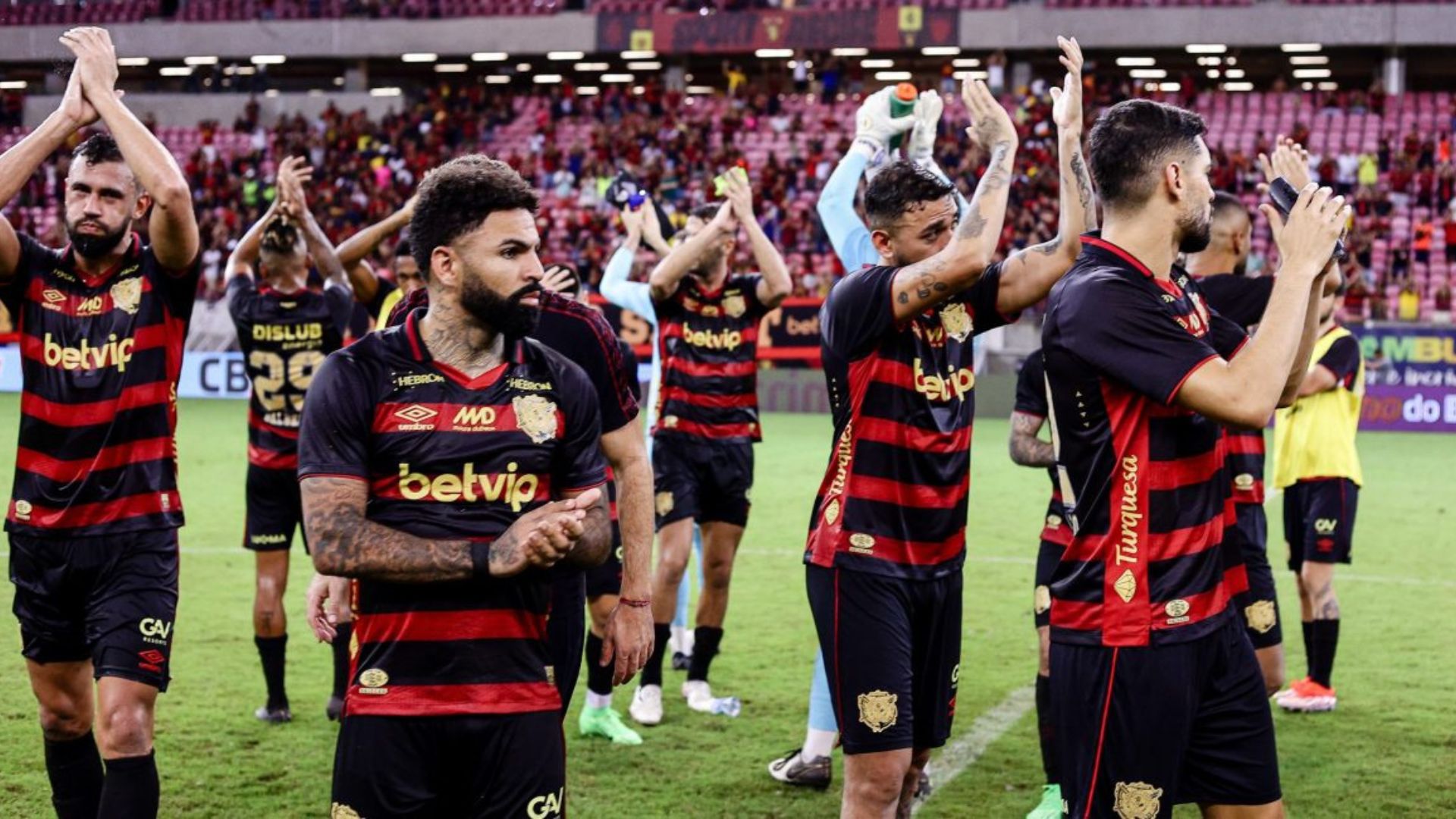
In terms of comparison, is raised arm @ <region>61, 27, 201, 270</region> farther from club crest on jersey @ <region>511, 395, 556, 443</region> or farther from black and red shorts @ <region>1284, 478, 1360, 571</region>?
black and red shorts @ <region>1284, 478, 1360, 571</region>

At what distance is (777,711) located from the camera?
8.26m

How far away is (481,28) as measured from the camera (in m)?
46.3

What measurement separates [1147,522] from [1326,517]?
4928 millimetres

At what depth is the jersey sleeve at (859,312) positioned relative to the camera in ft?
16.7

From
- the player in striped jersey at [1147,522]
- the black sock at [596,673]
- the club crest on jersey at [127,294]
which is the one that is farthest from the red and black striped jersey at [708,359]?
the player in striped jersey at [1147,522]

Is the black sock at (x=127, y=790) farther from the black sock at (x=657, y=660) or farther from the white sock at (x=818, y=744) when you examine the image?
the black sock at (x=657, y=660)

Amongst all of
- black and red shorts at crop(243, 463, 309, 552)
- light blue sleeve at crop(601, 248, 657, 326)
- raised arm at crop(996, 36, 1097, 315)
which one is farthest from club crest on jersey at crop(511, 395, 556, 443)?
light blue sleeve at crop(601, 248, 657, 326)

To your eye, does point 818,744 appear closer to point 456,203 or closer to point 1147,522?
point 1147,522

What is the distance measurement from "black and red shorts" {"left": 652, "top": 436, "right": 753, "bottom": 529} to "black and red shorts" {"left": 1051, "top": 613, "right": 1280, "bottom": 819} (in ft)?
14.4

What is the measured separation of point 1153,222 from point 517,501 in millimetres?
1774

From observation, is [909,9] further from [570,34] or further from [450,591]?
[450,591]

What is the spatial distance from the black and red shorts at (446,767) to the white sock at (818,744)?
3109 millimetres

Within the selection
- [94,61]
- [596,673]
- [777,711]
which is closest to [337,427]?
[94,61]

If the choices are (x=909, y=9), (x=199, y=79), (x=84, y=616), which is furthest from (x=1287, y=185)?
(x=199, y=79)
